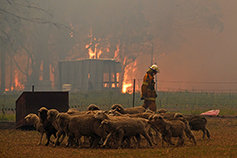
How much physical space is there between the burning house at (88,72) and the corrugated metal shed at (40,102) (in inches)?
1315

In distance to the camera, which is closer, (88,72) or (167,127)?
(167,127)

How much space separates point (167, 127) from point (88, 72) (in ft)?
136

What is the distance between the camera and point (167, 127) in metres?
11.1

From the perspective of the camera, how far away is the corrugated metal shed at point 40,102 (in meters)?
15.8

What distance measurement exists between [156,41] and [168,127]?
2496 inches

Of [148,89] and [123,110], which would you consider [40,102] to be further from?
[148,89]

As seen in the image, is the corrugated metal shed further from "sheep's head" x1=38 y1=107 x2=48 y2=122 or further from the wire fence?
the wire fence

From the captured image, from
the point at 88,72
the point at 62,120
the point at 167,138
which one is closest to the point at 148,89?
the point at 167,138

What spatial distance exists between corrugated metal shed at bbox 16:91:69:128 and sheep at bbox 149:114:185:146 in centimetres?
557

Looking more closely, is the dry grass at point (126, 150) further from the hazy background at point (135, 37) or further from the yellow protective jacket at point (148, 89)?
the hazy background at point (135, 37)

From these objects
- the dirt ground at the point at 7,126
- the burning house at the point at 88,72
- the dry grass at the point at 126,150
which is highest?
the burning house at the point at 88,72

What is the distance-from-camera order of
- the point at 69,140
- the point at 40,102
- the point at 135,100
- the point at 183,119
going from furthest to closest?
the point at 135,100 → the point at 40,102 → the point at 183,119 → the point at 69,140

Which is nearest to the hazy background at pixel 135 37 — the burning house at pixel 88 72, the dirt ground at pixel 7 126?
the burning house at pixel 88 72

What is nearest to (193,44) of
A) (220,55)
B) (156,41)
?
(220,55)
